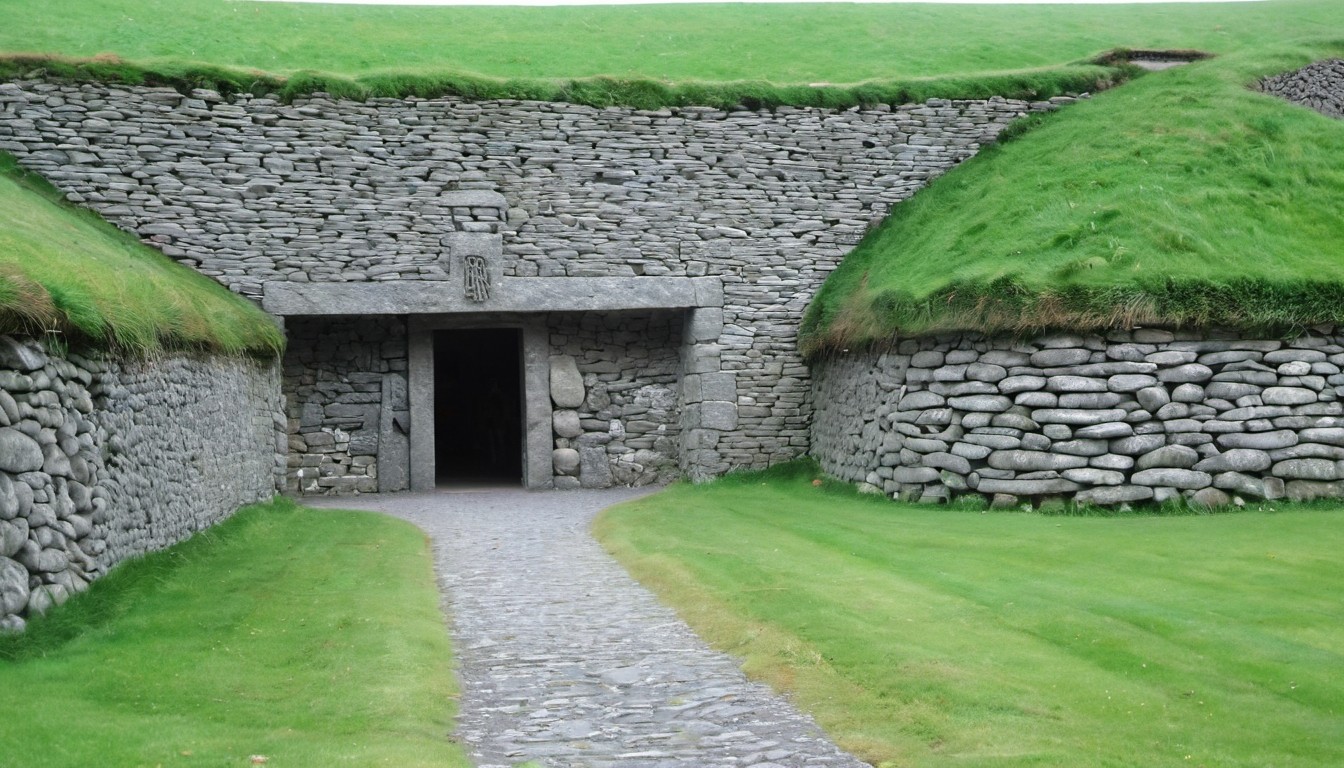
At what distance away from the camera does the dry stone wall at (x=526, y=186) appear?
17.6 meters

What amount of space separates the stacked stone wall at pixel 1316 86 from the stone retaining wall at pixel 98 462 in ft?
51.4

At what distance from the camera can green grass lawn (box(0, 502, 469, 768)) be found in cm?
586

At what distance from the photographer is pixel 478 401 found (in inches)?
1087

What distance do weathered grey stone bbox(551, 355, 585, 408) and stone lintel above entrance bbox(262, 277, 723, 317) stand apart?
0.95m

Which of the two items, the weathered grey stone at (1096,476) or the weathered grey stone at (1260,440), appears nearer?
the weathered grey stone at (1260,440)

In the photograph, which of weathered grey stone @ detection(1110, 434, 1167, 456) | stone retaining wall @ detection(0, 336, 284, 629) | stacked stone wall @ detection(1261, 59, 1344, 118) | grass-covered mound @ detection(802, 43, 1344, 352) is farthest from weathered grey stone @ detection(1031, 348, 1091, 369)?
stone retaining wall @ detection(0, 336, 284, 629)

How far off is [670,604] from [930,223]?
10.00 meters

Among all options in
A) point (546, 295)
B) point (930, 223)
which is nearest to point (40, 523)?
point (546, 295)

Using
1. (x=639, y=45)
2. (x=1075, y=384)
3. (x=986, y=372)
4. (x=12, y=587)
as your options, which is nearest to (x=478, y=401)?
(x=639, y=45)

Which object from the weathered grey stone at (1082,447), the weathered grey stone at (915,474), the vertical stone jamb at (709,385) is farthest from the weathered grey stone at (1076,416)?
the vertical stone jamb at (709,385)

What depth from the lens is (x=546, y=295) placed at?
1856cm

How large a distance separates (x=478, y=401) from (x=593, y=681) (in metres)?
20.6

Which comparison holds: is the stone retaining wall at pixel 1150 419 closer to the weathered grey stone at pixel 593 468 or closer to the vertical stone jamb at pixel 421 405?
the weathered grey stone at pixel 593 468

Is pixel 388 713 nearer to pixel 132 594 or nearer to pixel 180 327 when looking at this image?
pixel 132 594
